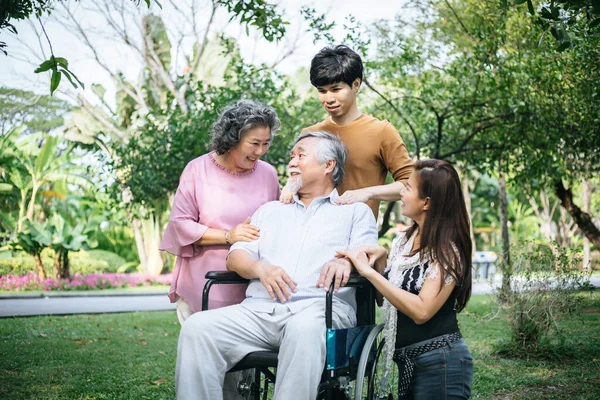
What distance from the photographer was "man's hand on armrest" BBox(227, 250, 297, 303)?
2727 millimetres

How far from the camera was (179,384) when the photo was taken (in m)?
2.57

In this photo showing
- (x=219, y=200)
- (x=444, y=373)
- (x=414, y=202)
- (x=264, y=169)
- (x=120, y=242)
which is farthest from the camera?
(x=120, y=242)

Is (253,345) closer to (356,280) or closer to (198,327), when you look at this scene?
(198,327)

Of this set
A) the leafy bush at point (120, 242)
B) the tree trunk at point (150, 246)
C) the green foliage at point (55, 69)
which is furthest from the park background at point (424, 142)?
the leafy bush at point (120, 242)

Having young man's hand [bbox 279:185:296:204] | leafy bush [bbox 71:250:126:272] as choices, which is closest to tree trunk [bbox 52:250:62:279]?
leafy bush [bbox 71:250:126:272]

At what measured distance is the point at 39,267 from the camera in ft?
50.0

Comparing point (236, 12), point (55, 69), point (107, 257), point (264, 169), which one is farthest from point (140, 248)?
point (55, 69)

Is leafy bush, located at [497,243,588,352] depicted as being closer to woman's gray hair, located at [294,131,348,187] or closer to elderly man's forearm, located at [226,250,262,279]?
woman's gray hair, located at [294,131,348,187]

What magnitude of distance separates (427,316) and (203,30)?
50.9 ft

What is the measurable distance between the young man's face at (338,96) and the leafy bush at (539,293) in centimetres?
363

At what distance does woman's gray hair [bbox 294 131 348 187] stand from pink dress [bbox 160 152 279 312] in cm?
40

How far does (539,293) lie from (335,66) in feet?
12.8

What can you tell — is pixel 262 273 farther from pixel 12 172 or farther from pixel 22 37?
pixel 12 172

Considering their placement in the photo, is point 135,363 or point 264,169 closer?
point 264,169
